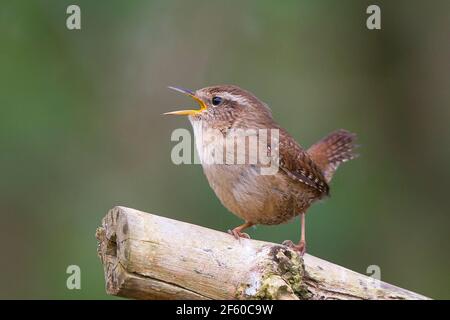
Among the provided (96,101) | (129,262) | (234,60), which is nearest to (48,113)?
(96,101)

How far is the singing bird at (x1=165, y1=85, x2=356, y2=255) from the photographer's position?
4008 millimetres

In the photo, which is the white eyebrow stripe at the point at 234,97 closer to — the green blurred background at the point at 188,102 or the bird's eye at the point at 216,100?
the bird's eye at the point at 216,100

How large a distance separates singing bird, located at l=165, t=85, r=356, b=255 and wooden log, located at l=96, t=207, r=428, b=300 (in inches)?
22.4

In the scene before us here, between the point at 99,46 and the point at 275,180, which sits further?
the point at 99,46

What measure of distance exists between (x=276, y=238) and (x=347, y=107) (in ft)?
6.84

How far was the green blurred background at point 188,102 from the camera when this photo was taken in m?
6.38

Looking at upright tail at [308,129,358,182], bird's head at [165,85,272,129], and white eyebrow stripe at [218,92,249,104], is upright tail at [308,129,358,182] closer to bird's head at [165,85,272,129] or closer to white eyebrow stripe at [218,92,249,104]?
bird's head at [165,85,272,129]

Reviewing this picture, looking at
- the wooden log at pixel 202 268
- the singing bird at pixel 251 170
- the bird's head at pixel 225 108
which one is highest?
the bird's head at pixel 225 108

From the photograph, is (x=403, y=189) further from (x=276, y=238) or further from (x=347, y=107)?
(x=276, y=238)

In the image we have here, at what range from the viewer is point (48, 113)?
6.36 m

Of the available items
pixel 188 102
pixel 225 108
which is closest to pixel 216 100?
pixel 225 108

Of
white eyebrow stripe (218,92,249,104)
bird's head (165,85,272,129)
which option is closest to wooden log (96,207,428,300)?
bird's head (165,85,272,129)

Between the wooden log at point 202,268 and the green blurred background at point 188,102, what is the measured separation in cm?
267

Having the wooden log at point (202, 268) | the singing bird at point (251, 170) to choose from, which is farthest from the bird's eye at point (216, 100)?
the wooden log at point (202, 268)
